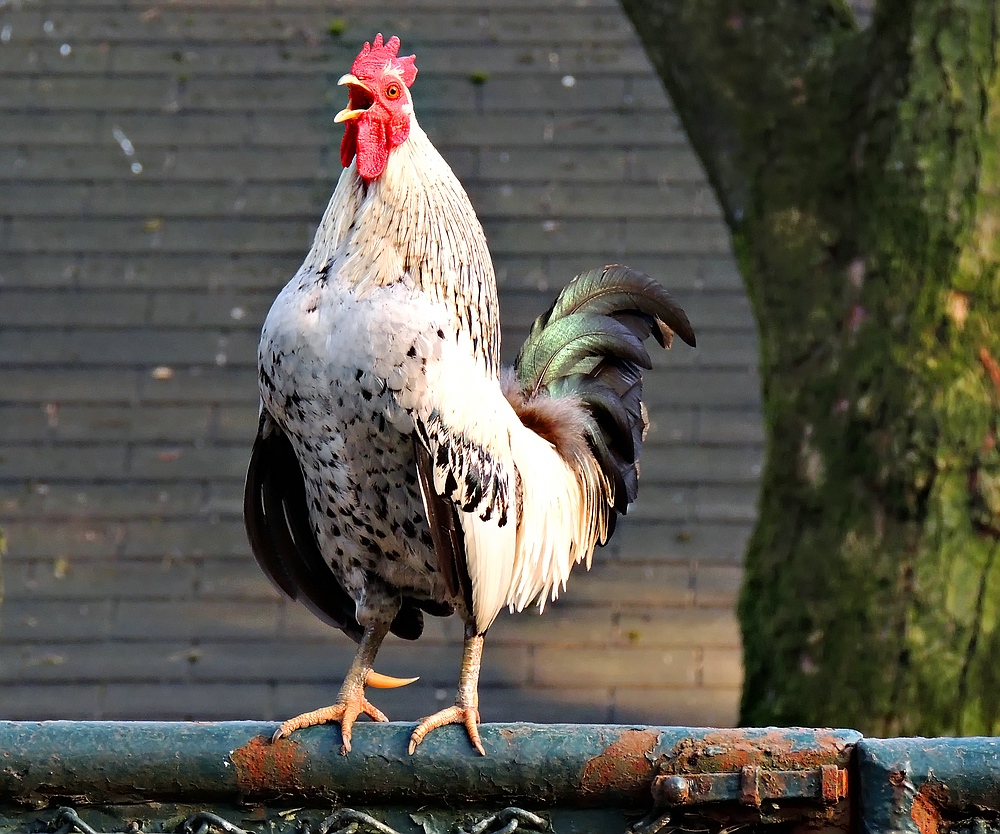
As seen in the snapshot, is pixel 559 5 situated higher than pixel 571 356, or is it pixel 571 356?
pixel 559 5

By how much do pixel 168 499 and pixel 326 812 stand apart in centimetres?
331

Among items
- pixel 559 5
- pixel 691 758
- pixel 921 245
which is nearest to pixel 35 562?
pixel 559 5

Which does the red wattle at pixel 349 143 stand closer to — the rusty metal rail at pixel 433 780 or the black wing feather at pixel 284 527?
the black wing feather at pixel 284 527

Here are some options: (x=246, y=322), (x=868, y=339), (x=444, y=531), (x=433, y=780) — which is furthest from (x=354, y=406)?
(x=246, y=322)

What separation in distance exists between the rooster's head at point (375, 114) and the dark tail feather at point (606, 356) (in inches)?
23.1

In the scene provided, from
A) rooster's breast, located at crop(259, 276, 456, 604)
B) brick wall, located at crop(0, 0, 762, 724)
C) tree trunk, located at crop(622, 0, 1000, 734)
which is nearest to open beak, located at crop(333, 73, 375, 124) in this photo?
rooster's breast, located at crop(259, 276, 456, 604)

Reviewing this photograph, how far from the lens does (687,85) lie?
461 centimetres

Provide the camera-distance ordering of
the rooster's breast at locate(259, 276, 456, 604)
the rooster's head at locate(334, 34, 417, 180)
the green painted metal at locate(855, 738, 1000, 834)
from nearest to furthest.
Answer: the green painted metal at locate(855, 738, 1000, 834) < the rooster's breast at locate(259, 276, 456, 604) < the rooster's head at locate(334, 34, 417, 180)

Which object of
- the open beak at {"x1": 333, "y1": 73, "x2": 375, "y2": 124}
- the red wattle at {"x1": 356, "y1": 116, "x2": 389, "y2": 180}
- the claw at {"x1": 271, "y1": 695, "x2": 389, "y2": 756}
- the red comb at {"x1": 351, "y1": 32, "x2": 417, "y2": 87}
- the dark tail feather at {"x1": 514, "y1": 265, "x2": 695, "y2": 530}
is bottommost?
the claw at {"x1": 271, "y1": 695, "x2": 389, "y2": 756}

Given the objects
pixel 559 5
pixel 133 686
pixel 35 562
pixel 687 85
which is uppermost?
pixel 559 5

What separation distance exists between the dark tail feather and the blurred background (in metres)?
2.11

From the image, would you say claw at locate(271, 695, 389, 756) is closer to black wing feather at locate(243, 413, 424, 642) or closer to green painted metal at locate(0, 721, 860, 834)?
green painted metal at locate(0, 721, 860, 834)

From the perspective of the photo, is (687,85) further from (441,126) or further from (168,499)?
(168,499)

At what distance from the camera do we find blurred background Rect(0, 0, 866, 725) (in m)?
5.26
